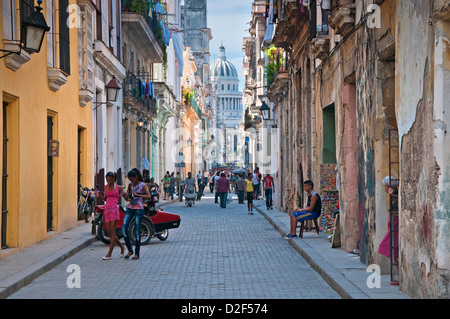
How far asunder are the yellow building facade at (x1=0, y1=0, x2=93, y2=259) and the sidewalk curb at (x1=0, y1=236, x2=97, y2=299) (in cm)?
76

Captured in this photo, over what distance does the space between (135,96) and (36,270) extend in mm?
19831

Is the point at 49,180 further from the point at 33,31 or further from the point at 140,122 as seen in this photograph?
the point at 140,122

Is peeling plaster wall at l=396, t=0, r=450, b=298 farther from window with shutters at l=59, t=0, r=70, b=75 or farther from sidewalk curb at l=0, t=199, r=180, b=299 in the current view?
window with shutters at l=59, t=0, r=70, b=75

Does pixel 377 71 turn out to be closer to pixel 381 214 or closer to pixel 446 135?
pixel 381 214

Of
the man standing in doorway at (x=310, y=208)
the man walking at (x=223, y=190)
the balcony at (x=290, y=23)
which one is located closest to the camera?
the man standing in doorway at (x=310, y=208)

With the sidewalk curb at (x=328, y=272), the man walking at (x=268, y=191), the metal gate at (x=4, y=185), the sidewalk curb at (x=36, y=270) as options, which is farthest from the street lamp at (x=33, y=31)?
the man walking at (x=268, y=191)

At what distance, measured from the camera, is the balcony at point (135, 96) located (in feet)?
92.8

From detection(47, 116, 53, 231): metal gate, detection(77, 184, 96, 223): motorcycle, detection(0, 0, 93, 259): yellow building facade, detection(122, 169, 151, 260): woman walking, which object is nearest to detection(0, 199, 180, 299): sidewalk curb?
detection(0, 0, 93, 259): yellow building facade

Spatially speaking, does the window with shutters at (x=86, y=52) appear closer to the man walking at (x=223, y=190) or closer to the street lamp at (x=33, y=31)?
the street lamp at (x=33, y=31)

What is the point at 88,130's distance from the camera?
20656 millimetres

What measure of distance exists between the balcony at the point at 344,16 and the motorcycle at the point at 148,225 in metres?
5.08

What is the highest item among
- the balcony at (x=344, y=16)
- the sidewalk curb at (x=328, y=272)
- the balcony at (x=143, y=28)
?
the balcony at (x=143, y=28)

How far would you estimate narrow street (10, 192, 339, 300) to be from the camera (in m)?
8.98
